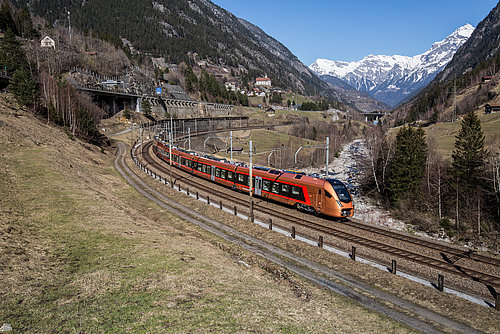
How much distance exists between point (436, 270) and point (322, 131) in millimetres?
124600

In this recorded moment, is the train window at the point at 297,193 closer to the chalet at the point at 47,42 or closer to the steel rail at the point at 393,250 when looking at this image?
the steel rail at the point at 393,250

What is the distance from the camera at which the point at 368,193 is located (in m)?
54.8

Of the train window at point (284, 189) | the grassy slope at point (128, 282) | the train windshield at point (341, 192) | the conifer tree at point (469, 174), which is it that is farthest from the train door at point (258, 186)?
the conifer tree at point (469, 174)

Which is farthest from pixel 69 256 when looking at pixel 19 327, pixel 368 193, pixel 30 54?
pixel 30 54

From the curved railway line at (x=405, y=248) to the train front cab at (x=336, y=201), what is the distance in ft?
3.75

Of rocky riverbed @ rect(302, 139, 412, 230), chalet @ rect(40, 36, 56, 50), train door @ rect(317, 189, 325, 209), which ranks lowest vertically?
rocky riverbed @ rect(302, 139, 412, 230)

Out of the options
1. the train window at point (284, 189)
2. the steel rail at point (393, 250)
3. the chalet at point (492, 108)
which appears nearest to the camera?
the steel rail at point (393, 250)

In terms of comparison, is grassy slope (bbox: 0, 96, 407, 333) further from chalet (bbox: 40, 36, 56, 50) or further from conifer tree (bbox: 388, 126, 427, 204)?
chalet (bbox: 40, 36, 56, 50)

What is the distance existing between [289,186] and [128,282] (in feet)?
72.5


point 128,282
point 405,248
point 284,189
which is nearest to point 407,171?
point 284,189

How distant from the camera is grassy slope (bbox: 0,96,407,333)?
10.2 m

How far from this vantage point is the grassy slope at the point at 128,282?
Result: 10203 millimetres

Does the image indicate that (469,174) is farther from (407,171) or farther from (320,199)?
(320,199)

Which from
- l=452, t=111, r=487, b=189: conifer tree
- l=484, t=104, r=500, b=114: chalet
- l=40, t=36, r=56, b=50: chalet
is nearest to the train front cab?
l=452, t=111, r=487, b=189: conifer tree
